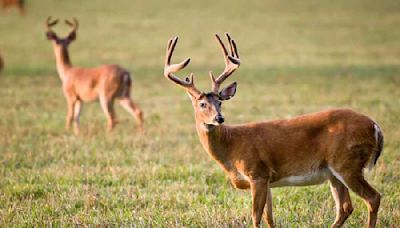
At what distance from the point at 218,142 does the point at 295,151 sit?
0.80m

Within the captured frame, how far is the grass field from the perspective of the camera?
8320mm

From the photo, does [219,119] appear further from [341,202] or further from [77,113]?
[77,113]

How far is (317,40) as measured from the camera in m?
35.6

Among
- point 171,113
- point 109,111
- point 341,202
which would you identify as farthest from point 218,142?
point 171,113

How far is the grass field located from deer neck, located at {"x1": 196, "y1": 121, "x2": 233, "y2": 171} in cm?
66

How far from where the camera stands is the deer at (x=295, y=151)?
7.26 metres

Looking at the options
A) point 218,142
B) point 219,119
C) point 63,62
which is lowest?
point 218,142

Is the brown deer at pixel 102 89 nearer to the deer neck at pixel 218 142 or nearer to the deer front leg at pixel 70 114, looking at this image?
the deer front leg at pixel 70 114

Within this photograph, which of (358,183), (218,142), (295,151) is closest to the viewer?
(358,183)

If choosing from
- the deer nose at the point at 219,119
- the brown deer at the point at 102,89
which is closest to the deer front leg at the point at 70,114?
the brown deer at the point at 102,89

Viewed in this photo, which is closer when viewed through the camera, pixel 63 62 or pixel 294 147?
pixel 294 147

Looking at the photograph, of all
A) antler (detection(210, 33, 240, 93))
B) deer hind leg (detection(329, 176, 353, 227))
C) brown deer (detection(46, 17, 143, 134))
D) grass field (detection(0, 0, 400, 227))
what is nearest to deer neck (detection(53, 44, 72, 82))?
brown deer (detection(46, 17, 143, 134))

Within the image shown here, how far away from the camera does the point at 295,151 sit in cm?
750

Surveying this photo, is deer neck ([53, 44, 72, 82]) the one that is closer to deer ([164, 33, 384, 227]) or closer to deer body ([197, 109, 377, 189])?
deer ([164, 33, 384, 227])
